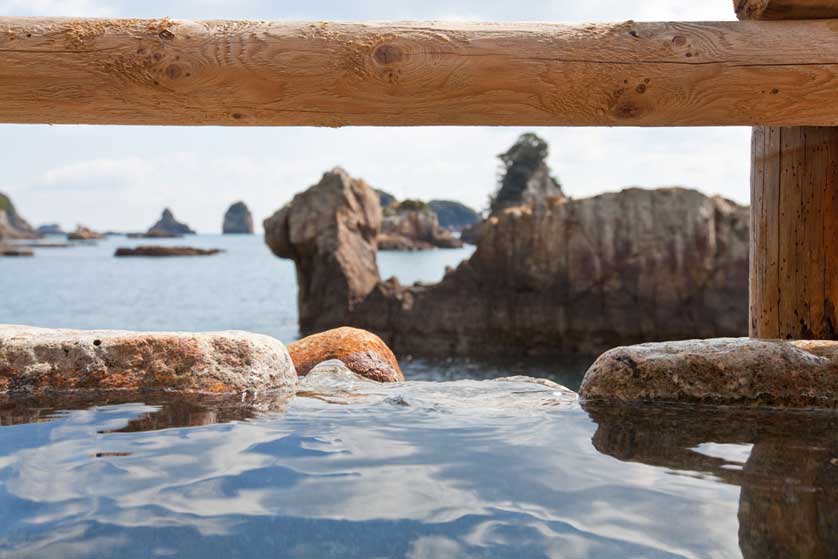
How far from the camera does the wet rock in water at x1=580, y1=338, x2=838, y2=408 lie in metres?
3.98

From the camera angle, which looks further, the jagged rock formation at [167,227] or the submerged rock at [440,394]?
the jagged rock formation at [167,227]

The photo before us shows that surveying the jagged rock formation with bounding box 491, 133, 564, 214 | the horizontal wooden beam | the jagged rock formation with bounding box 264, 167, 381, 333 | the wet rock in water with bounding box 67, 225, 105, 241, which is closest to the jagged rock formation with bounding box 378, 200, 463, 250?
the jagged rock formation with bounding box 491, 133, 564, 214

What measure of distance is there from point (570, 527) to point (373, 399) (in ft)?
6.70

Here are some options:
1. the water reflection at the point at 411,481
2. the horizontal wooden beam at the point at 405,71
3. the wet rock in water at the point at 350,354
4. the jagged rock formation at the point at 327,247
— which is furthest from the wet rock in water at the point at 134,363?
the jagged rock formation at the point at 327,247

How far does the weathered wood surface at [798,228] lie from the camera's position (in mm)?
4652

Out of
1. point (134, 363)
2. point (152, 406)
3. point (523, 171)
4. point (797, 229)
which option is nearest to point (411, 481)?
point (152, 406)

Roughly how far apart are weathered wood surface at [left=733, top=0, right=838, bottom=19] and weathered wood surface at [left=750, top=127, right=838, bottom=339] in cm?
101

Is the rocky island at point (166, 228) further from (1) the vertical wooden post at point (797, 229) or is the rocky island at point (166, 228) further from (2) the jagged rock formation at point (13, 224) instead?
(1) the vertical wooden post at point (797, 229)

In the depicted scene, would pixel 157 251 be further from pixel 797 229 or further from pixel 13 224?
pixel 797 229

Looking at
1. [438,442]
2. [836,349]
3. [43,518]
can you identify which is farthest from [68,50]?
[836,349]

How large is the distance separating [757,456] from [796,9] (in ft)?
7.55

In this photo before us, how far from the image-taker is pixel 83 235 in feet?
507

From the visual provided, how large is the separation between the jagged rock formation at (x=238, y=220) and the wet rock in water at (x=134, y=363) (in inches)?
6848

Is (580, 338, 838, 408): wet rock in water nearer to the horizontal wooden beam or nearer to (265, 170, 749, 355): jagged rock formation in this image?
the horizontal wooden beam
